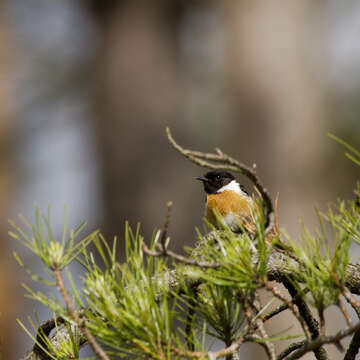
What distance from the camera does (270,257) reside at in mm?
1170

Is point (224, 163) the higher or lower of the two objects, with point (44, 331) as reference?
higher

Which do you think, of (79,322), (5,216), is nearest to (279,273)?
(79,322)

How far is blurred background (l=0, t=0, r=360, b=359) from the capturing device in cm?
562

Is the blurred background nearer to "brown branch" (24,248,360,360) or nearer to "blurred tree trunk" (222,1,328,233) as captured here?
"blurred tree trunk" (222,1,328,233)

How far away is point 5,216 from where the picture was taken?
6004 millimetres

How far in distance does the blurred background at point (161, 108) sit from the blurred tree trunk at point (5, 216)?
0.01m

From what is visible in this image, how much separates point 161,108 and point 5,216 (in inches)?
81.6

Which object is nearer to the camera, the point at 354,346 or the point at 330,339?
the point at 330,339

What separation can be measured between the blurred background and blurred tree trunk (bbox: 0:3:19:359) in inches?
0.6

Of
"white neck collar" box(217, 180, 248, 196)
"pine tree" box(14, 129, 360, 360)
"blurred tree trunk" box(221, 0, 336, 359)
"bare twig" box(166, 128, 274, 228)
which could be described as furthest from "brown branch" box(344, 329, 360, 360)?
"blurred tree trunk" box(221, 0, 336, 359)

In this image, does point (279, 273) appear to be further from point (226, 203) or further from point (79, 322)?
point (226, 203)

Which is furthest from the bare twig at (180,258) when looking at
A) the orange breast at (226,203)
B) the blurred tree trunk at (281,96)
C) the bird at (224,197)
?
the blurred tree trunk at (281,96)

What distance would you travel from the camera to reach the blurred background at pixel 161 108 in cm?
A: 562

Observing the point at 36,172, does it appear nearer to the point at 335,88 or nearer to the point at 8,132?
the point at 8,132
